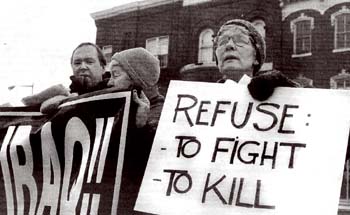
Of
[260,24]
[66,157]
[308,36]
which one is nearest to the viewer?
[66,157]

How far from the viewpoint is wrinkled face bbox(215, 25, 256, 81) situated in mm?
774

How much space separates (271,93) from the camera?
2.57ft

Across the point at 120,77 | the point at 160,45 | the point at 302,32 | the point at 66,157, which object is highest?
the point at 302,32

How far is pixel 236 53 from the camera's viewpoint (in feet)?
2.54

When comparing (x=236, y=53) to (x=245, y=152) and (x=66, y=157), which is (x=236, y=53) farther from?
(x=66, y=157)

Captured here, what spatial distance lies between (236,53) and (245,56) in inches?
0.5

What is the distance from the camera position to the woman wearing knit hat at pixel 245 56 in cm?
77

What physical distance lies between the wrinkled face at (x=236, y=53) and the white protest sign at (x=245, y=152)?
32mm

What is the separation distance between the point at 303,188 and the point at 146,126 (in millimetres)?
243

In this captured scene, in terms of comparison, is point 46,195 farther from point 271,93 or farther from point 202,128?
point 271,93

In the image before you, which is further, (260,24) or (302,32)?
(260,24)

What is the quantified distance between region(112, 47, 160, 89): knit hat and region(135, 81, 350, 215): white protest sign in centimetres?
4

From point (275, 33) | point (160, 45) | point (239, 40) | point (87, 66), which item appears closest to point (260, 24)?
point (275, 33)

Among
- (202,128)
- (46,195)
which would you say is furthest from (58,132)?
(202,128)
